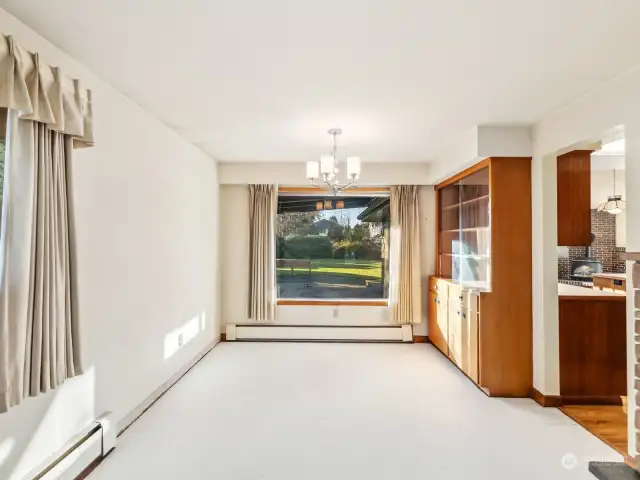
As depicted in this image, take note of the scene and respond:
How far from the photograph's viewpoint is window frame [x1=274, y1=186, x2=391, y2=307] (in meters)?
5.74

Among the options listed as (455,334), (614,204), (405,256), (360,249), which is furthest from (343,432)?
(614,204)

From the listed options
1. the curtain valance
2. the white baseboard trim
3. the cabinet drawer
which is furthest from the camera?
the cabinet drawer

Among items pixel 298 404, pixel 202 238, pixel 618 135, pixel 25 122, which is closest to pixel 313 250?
pixel 202 238

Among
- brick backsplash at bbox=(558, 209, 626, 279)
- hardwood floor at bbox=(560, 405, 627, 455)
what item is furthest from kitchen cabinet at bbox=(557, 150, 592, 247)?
brick backsplash at bbox=(558, 209, 626, 279)

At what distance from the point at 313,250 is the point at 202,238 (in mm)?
1812

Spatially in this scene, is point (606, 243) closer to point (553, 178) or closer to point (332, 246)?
point (553, 178)

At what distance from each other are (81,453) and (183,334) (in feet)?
6.14

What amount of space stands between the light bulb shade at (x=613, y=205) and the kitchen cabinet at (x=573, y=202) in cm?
267

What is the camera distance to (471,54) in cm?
222

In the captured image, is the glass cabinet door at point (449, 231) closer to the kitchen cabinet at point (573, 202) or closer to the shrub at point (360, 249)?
the shrub at point (360, 249)

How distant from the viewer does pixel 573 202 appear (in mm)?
3600

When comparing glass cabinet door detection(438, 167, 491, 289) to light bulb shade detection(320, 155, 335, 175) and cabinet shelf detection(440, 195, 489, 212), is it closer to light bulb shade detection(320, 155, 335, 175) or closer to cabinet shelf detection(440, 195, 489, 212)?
cabinet shelf detection(440, 195, 489, 212)

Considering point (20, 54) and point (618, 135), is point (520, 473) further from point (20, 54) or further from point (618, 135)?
point (20, 54)

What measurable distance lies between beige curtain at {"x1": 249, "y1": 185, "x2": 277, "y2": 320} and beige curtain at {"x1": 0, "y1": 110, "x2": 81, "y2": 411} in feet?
11.5
